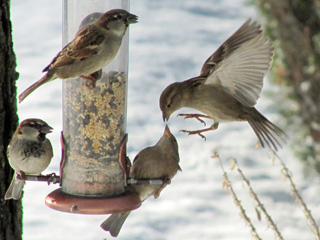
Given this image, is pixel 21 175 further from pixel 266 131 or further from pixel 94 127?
pixel 266 131

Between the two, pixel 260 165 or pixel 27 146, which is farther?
pixel 260 165

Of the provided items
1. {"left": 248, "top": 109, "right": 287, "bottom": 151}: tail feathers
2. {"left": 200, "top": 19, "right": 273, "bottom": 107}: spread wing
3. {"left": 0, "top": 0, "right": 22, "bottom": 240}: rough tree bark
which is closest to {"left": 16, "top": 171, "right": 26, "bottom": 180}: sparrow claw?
{"left": 0, "top": 0, "right": 22, "bottom": 240}: rough tree bark

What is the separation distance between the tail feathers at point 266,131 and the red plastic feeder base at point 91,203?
2.51 ft

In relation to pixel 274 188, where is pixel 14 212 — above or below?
above

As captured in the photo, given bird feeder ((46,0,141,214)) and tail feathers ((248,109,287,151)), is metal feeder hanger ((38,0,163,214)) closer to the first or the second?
bird feeder ((46,0,141,214))

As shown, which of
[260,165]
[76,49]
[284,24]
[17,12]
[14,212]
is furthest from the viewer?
[17,12]

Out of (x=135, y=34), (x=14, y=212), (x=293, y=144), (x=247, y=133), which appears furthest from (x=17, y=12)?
(x=14, y=212)

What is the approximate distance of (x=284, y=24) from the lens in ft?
23.0

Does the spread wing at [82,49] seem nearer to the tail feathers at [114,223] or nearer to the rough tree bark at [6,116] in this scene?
the rough tree bark at [6,116]

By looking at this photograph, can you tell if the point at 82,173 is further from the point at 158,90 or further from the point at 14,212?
the point at 158,90

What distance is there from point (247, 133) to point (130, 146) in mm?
1716

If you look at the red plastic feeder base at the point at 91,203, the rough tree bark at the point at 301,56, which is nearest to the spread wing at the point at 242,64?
the red plastic feeder base at the point at 91,203

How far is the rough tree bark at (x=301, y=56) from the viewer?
6949 millimetres

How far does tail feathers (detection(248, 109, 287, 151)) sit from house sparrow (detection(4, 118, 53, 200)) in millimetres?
1100
